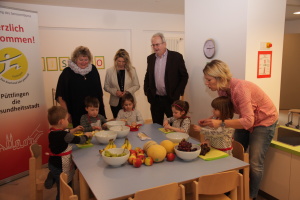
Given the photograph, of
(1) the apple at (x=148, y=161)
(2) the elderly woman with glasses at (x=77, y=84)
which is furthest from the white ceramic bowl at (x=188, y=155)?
(2) the elderly woman with glasses at (x=77, y=84)

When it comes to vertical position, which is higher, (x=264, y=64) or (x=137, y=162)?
(x=264, y=64)

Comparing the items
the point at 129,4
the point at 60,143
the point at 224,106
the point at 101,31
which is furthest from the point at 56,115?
the point at 101,31

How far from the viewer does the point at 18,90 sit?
9.98 feet

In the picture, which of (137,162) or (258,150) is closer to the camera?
(137,162)

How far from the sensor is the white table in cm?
141

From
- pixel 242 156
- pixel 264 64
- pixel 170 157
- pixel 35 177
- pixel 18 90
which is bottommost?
pixel 35 177

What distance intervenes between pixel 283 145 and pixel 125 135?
57.3 inches

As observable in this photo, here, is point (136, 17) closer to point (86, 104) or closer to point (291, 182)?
point (86, 104)

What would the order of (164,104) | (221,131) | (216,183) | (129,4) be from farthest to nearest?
(129,4) → (164,104) → (221,131) → (216,183)

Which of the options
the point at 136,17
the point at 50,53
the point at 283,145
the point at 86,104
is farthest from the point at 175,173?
the point at 136,17

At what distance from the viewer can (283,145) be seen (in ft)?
7.59

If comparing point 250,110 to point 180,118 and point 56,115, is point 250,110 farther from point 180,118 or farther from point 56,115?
point 56,115

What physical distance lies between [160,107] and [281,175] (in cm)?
151

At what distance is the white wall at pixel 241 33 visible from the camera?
254cm
